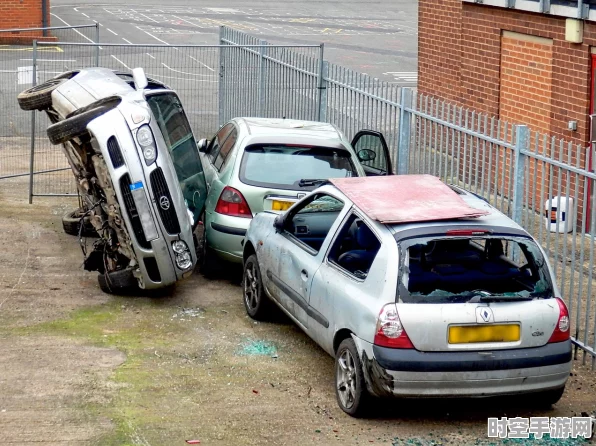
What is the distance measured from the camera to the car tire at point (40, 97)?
1062cm

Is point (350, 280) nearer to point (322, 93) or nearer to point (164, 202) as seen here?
point (164, 202)

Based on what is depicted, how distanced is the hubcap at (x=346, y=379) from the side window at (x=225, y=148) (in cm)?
396

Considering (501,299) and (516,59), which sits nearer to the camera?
(501,299)

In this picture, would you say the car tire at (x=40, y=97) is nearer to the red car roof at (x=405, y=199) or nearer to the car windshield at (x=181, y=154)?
the car windshield at (x=181, y=154)

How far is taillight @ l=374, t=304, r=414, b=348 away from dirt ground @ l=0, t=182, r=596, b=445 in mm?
657

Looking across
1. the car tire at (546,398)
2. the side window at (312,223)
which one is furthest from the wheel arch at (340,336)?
the car tire at (546,398)

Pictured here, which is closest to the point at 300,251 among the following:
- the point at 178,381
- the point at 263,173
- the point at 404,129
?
the point at 178,381

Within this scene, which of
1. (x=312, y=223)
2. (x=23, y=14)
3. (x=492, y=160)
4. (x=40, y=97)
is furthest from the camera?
(x=23, y=14)

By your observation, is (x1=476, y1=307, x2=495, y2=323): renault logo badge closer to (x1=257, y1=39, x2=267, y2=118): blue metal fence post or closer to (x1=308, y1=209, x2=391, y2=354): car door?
(x1=308, y1=209, x2=391, y2=354): car door

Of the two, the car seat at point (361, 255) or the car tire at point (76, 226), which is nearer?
the car seat at point (361, 255)

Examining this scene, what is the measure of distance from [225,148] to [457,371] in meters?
4.98

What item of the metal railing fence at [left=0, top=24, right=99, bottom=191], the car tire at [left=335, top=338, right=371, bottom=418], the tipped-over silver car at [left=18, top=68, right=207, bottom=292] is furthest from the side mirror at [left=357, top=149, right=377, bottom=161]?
the metal railing fence at [left=0, top=24, right=99, bottom=191]

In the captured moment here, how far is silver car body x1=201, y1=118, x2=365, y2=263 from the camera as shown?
33.5 ft

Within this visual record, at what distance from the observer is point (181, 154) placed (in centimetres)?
1091
